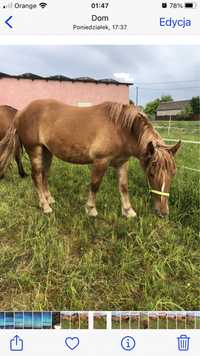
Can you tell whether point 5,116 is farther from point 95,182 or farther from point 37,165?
point 95,182

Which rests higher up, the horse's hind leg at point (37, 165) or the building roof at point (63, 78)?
the building roof at point (63, 78)

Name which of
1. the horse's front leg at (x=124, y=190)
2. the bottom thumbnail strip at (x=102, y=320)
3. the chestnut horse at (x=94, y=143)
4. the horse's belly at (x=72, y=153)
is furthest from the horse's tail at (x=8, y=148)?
the bottom thumbnail strip at (x=102, y=320)

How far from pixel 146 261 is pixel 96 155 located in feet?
2.33

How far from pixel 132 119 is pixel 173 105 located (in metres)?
0.26

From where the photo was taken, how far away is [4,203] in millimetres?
1635

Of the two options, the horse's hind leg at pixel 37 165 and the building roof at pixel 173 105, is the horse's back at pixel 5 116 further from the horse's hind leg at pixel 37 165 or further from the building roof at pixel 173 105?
the building roof at pixel 173 105

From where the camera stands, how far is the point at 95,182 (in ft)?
5.16

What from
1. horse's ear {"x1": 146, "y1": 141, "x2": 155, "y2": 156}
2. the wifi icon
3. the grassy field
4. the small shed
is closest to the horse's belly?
the grassy field

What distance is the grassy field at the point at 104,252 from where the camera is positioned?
1.08 m

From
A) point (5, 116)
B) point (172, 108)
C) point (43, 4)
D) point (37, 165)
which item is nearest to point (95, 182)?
point (37, 165)

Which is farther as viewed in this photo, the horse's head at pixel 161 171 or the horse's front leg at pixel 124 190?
the horse's front leg at pixel 124 190

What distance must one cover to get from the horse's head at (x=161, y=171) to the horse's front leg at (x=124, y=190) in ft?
0.51
